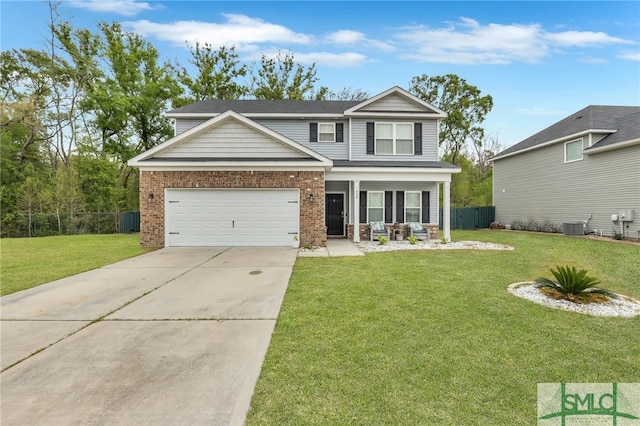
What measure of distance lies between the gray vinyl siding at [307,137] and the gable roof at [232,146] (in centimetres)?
318

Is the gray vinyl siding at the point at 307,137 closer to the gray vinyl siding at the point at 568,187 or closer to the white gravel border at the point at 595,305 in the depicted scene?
the white gravel border at the point at 595,305

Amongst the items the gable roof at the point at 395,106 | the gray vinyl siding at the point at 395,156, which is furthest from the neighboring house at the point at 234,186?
the gable roof at the point at 395,106

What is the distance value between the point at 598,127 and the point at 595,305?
46.9 feet

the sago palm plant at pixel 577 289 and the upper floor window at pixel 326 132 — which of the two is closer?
the sago palm plant at pixel 577 289

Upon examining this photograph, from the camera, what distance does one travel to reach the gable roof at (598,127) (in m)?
13.6

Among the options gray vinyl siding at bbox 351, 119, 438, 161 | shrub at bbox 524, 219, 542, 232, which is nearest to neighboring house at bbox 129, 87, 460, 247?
gray vinyl siding at bbox 351, 119, 438, 161

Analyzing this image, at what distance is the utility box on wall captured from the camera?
12625 mm

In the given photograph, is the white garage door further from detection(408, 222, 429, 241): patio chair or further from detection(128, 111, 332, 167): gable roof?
detection(408, 222, 429, 241): patio chair

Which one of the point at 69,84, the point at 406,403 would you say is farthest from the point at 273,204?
the point at 69,84

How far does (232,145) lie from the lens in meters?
11.4

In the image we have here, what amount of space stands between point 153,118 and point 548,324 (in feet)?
80.7

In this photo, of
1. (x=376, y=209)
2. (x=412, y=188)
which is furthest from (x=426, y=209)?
(x=376, y=209)

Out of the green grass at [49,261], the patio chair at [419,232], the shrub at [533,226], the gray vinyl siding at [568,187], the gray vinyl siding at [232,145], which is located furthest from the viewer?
the shrub at [533,226]

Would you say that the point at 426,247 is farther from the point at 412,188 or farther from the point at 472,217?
the point at 472,217
